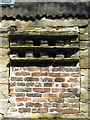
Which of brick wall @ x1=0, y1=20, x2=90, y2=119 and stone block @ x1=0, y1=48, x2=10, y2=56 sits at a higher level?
stone block @ x1=0, y1=48, x2=10, y2=56

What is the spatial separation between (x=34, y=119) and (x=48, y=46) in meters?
1.24

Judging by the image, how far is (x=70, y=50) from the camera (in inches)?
110

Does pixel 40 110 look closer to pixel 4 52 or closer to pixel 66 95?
pixel 66 95

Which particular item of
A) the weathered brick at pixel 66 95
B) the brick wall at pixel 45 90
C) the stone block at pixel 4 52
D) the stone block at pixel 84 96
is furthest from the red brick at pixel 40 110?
the stone block at pixel 4 52

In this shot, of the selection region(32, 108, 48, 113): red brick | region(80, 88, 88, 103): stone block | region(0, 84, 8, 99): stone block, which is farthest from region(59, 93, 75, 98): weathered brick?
region(0, 84, 8, 99): stone block

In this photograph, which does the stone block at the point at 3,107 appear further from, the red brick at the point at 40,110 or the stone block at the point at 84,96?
the stone block at the point at 84,96

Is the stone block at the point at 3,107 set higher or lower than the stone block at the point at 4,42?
lower

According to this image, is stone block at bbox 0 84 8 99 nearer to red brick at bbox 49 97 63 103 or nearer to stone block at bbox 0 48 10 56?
stone block at bbox 0 48 10 56

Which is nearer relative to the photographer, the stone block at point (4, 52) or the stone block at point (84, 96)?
the stone block at point (84, 96)

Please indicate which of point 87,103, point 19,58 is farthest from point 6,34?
point 87,103

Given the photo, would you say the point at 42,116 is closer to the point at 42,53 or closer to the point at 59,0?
the point at 42,53

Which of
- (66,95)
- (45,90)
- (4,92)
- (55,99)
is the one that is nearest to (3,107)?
(4,92)

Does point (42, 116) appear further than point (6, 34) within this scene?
No

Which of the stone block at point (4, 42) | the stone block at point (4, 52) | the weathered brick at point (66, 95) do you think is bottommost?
the weathered brick at point (66, 95)
